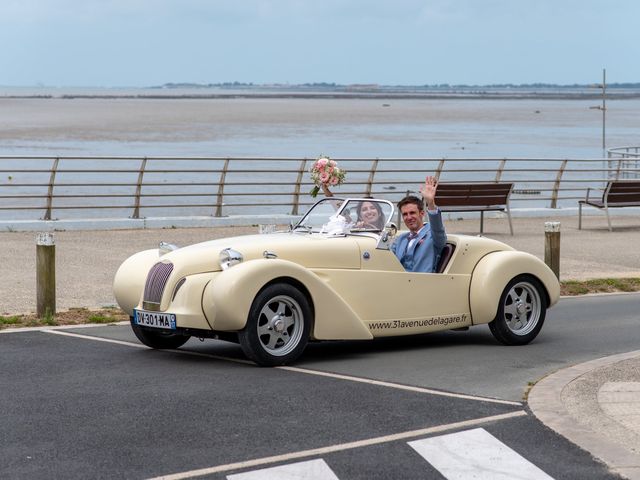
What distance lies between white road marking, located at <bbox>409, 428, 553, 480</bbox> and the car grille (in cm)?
314

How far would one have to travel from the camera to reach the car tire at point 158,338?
1069cm

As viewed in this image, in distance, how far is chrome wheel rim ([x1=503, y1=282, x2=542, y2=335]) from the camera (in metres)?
11.3

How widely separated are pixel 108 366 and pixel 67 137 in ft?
250

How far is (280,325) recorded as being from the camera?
9773mm

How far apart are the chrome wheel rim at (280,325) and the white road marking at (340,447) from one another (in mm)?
2189

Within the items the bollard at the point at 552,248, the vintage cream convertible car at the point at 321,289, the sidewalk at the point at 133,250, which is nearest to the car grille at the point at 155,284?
the vintage cream convertible car at the point at 321,289

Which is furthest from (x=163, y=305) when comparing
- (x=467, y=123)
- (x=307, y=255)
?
(x=467, y=123)

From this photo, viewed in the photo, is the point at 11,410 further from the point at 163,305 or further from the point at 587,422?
the point at 587,422

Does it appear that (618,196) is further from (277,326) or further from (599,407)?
(599,407)

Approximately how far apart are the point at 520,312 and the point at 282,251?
2525mm

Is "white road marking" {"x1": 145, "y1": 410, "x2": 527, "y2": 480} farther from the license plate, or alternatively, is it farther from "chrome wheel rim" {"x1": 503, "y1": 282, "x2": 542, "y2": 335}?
"chrome wheel rim" {"x1": 503, "y1": 282, "x2": 542, "y2": 335}

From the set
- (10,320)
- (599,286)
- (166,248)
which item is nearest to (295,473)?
(166,248)

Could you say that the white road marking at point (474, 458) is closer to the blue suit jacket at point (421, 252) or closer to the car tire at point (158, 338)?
→ the blue suit jacket at point (421, 252)

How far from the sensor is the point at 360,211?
35.6 feet
